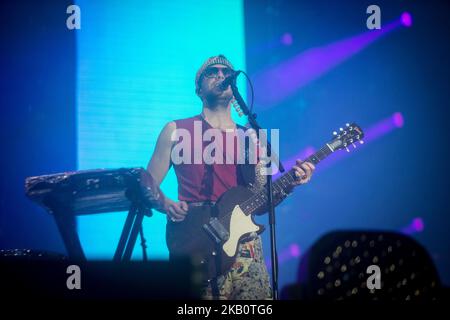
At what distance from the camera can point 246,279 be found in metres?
2.82

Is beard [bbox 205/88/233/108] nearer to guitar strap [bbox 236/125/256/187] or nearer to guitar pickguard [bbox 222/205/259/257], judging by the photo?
guitar strap [bbox 236/125/256/187]

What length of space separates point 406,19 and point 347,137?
1167 mm

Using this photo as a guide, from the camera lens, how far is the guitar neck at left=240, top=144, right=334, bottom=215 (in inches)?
116

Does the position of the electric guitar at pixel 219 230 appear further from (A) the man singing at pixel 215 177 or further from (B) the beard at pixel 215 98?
(B) the beard at pixel 215 98

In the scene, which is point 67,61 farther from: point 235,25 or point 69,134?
point 235,25

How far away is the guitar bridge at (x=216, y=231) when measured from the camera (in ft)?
9.26

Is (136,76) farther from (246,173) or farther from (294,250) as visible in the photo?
(294,250)

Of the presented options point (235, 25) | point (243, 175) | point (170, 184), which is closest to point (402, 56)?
point (235, 25)

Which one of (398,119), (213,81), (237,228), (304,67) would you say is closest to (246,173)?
(237,228)

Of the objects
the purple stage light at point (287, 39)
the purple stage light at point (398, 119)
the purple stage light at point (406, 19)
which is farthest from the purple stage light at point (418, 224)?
the purple stage light at point (287, 39)

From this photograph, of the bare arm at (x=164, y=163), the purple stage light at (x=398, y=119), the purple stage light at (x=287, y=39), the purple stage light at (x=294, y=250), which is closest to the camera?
the bare arm at (x=164, y=163)

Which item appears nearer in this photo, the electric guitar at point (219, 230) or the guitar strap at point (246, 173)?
the electric guitar at point (219, 230)

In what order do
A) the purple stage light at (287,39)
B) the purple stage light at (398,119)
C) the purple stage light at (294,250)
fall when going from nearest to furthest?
the purple stage light at (294,250), the purple stage light at (287,39), the purple stage light at (398,119)

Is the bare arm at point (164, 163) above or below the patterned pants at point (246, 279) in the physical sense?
above
